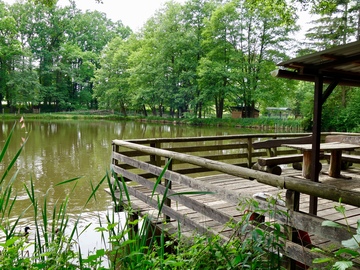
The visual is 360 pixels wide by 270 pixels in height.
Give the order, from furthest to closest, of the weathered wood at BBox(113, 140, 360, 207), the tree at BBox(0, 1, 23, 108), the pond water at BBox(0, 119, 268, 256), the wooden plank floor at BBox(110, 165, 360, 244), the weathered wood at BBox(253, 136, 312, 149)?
the tree at BBox(0, 1, 23, 108) → the pond water at BBox(0, 119, 268, 256) → the weathered wood at BBox(253, 136, 312, 149) → the wooden plank floor at BBox(110, 165, 360, 244) → the weathered wood at BBox(113, 140, 360, 207)

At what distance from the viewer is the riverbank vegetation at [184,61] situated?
29.3 m

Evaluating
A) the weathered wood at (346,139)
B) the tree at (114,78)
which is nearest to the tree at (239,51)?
the tree at (114,78)

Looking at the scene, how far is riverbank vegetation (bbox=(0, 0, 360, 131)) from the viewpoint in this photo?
29297mm

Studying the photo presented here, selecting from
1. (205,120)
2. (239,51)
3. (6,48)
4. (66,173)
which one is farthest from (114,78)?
(66,173)

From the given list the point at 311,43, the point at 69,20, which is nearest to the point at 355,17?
the point at 311,43

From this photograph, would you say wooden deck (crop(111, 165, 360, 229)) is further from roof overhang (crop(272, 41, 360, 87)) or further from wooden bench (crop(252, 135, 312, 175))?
roof overhang (crop(272, 41, 360, 87))

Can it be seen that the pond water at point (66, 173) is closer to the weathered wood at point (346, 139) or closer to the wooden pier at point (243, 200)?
the wooden pier at point (243, 200)

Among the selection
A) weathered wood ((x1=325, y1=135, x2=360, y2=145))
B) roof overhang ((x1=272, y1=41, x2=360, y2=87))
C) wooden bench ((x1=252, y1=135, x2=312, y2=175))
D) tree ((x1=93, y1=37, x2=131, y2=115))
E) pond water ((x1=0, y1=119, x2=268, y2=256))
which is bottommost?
pond water ((x1=0, y1=119, x2=268, y2=256))

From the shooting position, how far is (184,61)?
36781 millimetres

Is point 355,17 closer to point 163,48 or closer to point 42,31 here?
point 163,48

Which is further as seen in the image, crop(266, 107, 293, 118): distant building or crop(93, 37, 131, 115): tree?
crop(266, 107, 293, 118): distant building

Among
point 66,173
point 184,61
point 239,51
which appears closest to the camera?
point 66,173

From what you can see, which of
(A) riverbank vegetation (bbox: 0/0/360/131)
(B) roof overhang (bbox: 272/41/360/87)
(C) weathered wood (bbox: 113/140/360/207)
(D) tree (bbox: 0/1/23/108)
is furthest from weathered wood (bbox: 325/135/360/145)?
(D) tree (bbox: 0/1/23/108)

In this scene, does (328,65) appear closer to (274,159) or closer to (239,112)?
(274,159)
